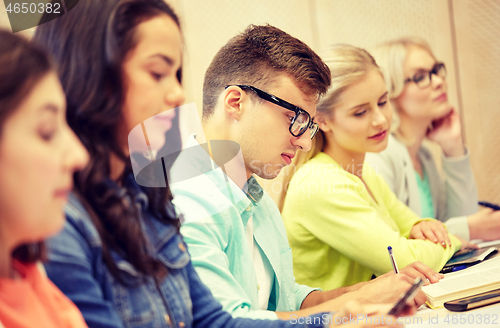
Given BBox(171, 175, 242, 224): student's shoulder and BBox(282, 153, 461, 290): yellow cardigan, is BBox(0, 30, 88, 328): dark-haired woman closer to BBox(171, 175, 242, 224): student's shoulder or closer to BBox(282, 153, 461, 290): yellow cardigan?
BBox(171, 175, 242, 224): student's shoulder

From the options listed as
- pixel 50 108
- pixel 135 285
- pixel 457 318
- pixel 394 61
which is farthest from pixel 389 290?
pixel 394 61

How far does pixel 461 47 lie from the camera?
207 centimetres

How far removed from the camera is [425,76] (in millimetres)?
1772

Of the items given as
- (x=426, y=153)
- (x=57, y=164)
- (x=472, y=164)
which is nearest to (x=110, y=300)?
(x=57, y=164)

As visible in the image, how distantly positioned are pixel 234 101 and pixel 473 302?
0.72m

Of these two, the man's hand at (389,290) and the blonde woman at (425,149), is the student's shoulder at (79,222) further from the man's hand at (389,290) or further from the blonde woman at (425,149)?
the blonde woman at (425,149)

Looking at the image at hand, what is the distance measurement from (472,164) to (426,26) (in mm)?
759

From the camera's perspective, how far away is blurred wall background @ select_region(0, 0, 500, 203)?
1.17 metres

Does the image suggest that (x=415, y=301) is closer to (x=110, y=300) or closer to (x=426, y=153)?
(x=110, y=300)

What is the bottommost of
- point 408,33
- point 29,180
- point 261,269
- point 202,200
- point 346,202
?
point 261,269

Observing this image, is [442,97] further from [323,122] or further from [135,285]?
[135,285]

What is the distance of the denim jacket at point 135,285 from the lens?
0.60 meters

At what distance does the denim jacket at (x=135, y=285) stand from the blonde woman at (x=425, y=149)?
99cm

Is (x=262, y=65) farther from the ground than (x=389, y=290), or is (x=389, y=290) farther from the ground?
(x=262, y=65)
